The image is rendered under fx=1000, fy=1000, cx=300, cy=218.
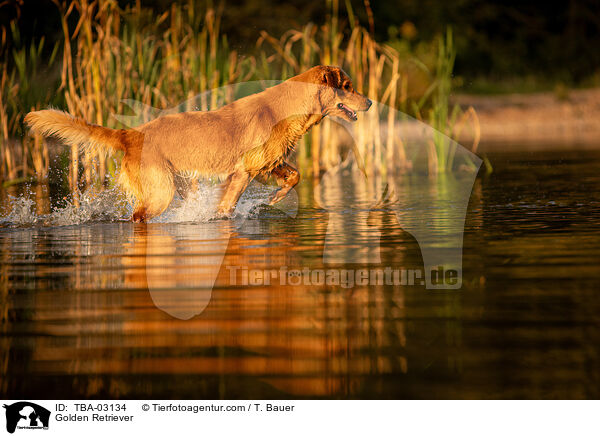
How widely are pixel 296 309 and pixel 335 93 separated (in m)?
4.09

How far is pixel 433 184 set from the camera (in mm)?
12203

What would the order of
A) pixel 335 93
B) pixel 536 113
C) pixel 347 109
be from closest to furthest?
pixel 335 93
pixel 347 109
pixel 536 113

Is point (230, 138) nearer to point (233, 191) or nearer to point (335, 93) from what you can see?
point (233, 191)

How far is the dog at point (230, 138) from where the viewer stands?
865 cm

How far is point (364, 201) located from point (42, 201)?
11.6 ft

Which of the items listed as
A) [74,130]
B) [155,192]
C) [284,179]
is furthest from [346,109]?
[74,130]

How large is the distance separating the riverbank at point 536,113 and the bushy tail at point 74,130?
1623cm

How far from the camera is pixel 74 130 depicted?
841 centimetres

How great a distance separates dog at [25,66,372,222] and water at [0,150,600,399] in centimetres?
36

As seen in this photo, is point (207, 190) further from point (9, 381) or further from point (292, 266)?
point (9, 381)
